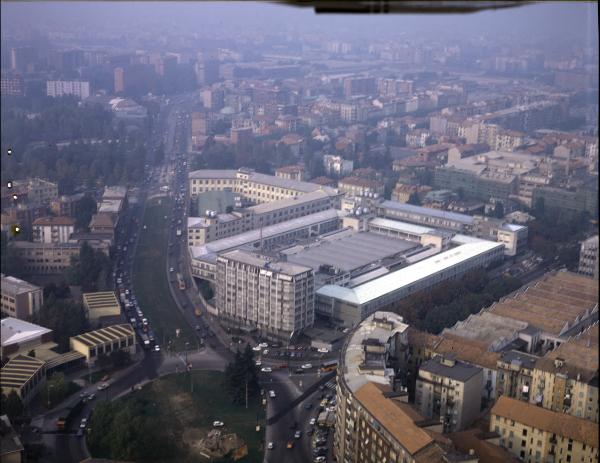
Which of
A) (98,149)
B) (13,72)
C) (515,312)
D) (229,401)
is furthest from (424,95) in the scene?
(229,401)

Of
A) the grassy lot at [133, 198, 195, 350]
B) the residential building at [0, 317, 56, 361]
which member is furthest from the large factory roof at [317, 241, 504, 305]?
the residential building at [0, 317, 56, 361]

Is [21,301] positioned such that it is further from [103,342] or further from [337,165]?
[337,165]

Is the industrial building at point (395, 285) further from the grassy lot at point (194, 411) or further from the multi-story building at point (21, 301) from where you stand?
the multi-story building at point (21, 301)

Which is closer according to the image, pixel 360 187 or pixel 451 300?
pixel 451 300

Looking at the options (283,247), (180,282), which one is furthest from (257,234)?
(180,282)

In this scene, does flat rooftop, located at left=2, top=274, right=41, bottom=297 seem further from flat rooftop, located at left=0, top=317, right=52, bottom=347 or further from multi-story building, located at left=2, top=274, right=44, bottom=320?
flat rooftop, located at left=0, top=317, right=52, bottom=347
